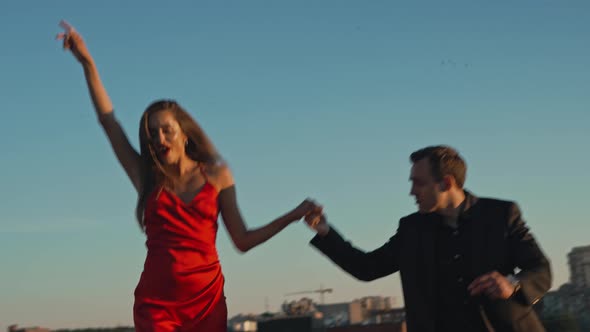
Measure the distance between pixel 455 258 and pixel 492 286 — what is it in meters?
0.46

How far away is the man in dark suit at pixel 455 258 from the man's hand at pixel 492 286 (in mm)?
21

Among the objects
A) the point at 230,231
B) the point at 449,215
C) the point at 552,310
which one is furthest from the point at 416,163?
the point at 552,310

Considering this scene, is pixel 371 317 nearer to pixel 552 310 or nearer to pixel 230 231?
pixel 552 310

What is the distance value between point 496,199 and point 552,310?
61.4 metres

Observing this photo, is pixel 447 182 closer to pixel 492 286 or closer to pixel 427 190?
pixel 427 190

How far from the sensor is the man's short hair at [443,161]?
17.5ft

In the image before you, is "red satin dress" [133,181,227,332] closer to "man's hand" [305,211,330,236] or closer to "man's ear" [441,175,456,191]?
"man's hand" [305,211,330,236]

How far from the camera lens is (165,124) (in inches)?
201

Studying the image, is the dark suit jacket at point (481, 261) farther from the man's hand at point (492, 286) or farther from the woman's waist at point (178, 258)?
the woman's waist at point (178, 258)

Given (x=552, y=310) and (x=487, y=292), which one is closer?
(x=487, y=292)

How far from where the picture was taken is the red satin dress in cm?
489

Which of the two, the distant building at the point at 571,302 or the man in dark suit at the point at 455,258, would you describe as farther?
the distant building at the point at 571,302

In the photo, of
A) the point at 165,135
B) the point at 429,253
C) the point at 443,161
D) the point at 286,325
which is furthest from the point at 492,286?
the point at 286,325

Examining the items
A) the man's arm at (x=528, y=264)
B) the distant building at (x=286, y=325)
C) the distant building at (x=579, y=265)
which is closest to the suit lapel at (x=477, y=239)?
the man's arm at (x=528, y=264)
